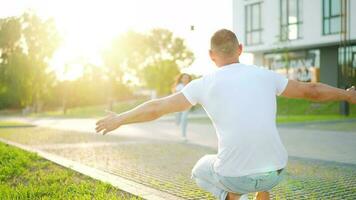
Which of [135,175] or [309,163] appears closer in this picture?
[135,175]

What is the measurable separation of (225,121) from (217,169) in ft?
1.21

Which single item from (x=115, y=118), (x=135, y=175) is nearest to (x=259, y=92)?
(x=115, y=118)

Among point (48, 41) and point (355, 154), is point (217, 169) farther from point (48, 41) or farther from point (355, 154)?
point (48, 41)

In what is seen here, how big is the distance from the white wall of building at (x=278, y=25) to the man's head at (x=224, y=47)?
1256 inches

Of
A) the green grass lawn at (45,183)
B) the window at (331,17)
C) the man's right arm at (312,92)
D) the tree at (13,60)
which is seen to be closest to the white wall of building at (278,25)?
the window at (331,17)

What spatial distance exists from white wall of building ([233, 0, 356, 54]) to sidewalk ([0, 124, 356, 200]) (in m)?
25.1

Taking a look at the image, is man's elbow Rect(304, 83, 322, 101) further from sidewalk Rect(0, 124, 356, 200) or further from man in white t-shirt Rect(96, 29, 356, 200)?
sidewalk Rect(0, 124, 356, 200)

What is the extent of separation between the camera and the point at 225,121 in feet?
11.6

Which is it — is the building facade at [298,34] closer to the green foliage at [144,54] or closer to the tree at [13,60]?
the tree at [13,60]

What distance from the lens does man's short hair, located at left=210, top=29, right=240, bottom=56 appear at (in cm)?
360

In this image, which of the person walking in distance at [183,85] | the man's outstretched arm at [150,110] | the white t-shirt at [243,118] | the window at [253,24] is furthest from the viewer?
the window at [253,24]

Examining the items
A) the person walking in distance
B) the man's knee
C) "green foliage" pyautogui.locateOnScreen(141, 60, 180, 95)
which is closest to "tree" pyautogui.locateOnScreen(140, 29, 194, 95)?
"green foliage" pyautogui.locateOnScreen(141, 60, 180, 95)

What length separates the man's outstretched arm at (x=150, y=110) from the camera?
3698mm

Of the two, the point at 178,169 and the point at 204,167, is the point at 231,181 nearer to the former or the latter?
the point at 204,167
